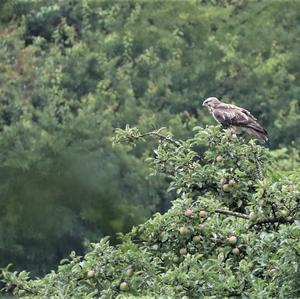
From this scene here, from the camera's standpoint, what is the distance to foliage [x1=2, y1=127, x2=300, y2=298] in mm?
7910

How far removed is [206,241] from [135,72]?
103 ft

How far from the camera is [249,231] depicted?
8703 mm

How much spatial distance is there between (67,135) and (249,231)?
893 inches

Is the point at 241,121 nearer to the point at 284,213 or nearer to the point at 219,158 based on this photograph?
the point at 219,158

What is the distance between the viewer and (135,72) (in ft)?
132

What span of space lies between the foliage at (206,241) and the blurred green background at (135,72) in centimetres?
1857

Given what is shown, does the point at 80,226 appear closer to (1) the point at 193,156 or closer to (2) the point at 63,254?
(2) the point at 63,254

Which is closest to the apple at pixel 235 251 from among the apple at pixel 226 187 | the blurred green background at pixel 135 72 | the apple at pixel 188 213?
the apple at pixel 188 213

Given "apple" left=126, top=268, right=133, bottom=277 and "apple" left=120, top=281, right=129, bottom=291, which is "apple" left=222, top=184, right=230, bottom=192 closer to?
"apple" left=126, top=268, right=133, bottom=277

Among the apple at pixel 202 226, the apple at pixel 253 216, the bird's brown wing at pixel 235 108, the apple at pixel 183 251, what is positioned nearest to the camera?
the apple at pixel 253 216

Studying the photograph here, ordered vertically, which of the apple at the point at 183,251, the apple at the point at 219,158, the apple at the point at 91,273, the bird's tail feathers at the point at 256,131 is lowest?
the apple at the point at 91,273

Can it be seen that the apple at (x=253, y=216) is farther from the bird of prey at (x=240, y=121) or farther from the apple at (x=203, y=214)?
the bird of prey at (x=240, y=121)

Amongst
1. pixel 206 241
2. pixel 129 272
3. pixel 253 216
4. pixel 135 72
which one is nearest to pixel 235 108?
pixel 206 241

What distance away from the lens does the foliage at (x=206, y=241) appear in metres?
7.91
